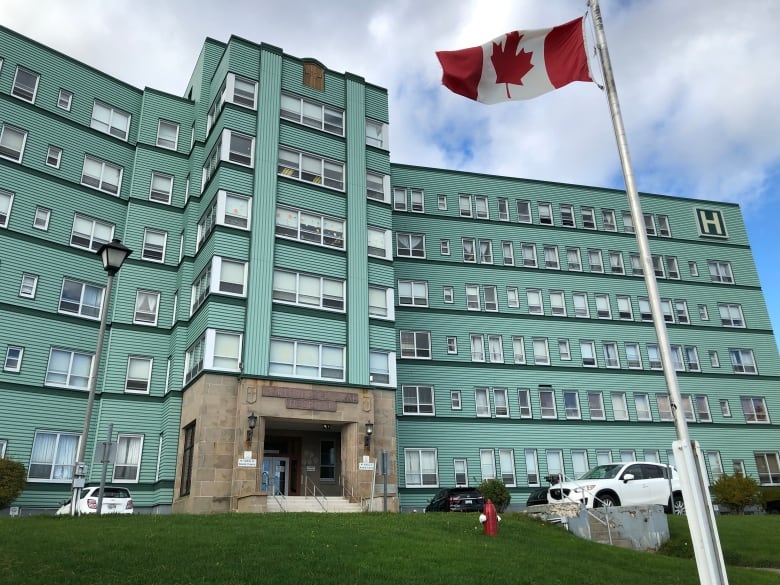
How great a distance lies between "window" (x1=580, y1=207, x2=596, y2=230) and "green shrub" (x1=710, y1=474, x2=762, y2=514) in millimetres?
18338

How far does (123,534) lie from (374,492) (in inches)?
617

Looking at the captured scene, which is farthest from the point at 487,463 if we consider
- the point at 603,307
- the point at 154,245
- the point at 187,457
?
the point at 154,245

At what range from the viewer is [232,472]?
2788cm

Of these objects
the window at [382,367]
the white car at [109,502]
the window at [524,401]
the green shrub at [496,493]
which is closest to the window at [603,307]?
the window at [524,401]

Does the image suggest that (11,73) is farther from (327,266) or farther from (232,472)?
(232,472)

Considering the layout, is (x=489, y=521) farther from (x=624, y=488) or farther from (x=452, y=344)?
(x=452, y=344)

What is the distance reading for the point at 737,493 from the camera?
3725cm

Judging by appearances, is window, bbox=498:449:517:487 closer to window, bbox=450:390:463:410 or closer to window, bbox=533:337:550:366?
window, bbox=450:390:463:410

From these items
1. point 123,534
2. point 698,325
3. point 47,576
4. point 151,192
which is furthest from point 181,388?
point 698,325

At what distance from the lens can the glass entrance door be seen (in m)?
33.6

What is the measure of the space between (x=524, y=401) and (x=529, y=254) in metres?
10.2

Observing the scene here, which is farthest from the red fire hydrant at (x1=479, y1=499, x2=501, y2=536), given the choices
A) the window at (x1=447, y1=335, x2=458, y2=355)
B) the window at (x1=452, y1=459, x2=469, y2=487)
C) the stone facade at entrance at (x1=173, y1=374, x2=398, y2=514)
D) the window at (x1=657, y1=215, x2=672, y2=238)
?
the window at (x1=657, y1=215, x2=672, y2=238)

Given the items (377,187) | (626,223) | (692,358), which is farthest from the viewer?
(626,223)

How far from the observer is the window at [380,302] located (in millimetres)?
34609
